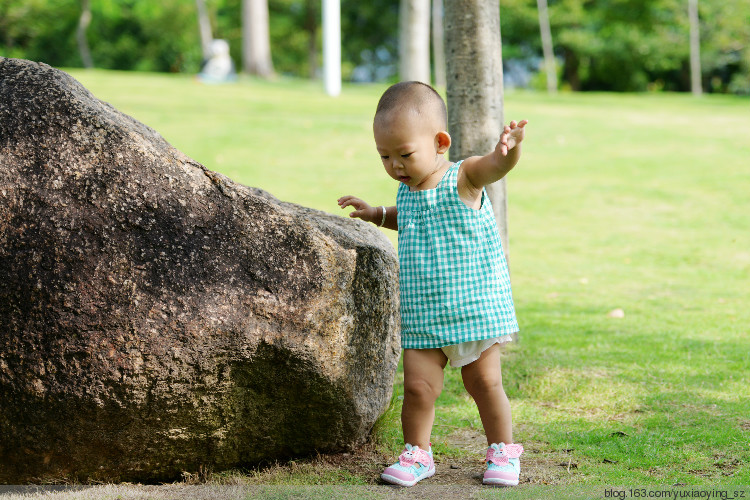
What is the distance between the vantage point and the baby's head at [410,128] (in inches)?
134

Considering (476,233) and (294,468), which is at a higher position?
(476,233)

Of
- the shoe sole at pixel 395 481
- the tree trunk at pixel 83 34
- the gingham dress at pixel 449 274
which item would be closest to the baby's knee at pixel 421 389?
the gingham dress at pixel 449 274

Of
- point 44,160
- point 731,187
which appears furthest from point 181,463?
point 731,187

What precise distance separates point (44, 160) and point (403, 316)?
157 cm

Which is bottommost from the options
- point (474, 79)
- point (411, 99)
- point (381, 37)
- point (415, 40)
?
point (411, 99)

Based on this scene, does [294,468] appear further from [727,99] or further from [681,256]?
[727,99]

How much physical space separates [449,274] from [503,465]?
2.70 feet

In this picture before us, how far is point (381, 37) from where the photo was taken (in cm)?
4666

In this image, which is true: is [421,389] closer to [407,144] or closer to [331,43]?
[407,144]

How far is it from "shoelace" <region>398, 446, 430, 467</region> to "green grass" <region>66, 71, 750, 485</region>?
273 millimetres

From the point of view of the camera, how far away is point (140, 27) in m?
46.0

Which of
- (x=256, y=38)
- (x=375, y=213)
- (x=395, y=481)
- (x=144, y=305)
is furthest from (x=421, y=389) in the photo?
(x=256, y=38)

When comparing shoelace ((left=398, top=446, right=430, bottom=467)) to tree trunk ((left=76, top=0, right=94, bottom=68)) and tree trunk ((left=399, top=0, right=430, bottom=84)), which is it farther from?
tree trunk ((left=76, top=0, right=94, bottom=68))

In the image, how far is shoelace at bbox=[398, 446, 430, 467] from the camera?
11.1 ft
